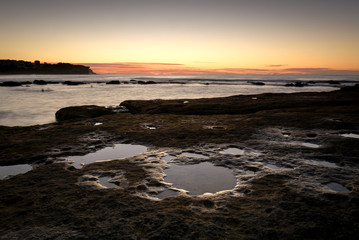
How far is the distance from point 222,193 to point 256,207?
2.63 feet

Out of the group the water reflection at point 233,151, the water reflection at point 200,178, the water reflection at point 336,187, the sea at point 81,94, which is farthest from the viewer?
the sea at point 81,94

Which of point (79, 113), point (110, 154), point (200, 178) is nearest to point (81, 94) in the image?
point (79, 113)

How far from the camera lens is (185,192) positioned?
494 centimetres

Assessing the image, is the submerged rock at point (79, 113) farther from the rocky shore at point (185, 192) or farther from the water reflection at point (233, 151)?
the water reflection at point (233, 151)

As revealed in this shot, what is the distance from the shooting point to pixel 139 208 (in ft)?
14.0

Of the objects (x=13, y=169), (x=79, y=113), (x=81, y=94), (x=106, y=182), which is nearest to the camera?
(x=106, y=182)

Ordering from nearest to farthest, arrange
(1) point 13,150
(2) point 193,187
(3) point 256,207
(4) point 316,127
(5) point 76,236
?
(5) point 76,236 < (3) point 256,207 < (2) point 193,187 < (1) point 13,150 < (4) point 316,127

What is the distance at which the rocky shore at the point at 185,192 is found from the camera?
143 inches

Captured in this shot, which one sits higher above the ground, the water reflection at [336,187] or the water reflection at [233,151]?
the water reflection at [233,151]

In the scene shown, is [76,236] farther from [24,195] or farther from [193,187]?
[193,187]

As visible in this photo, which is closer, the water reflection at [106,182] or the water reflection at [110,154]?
the water reflection at [106,182]

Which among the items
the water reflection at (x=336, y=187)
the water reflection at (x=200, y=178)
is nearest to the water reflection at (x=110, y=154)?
the water reflection at (x=200, y=178)

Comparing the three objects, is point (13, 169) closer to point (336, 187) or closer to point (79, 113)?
point (336, 187)

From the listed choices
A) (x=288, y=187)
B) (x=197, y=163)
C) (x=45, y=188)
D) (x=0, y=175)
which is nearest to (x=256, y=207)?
(x=288, y=187)
